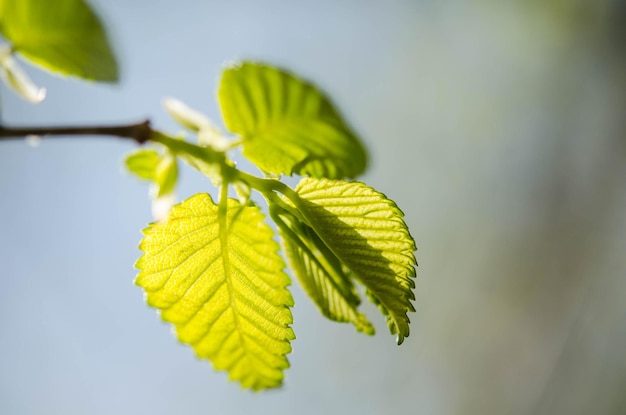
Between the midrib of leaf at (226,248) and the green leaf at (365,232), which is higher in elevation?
the green leaf at (365,232)

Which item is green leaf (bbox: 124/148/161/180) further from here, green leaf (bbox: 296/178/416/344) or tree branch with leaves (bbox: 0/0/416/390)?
green leaf (bbox: 296/178/416/344)

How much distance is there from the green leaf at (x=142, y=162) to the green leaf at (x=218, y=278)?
0.06 metres

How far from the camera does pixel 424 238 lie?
3736mm

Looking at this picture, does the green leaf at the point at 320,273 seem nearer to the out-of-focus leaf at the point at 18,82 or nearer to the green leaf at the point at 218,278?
the green leaf at the point at 218,278

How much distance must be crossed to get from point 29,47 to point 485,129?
3.59m

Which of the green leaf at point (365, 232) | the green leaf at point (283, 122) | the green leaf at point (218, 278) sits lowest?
the green leaf at point (218, 278)

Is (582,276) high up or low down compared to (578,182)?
down

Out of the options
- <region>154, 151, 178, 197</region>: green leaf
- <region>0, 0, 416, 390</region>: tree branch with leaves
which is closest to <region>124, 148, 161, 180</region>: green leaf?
<region>0, 0, 416, 390</region>: tree branch with leaves

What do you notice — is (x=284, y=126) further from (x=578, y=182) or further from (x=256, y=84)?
(x=578, y=182)

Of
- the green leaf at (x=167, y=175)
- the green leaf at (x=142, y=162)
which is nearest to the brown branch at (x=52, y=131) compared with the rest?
the green leaf at (x=167, y=175)

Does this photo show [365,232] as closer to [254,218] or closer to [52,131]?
[254,218]

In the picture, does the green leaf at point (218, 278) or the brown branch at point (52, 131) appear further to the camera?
the green leaf at point (218, 278)

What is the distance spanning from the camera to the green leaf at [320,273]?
48 cm

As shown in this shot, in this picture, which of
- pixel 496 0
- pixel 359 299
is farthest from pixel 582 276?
pixel 359 299
